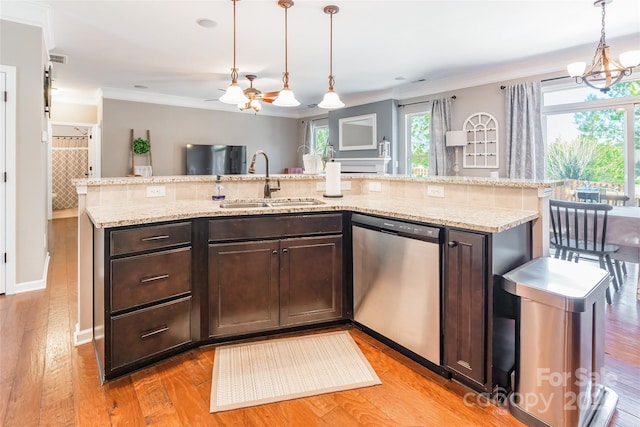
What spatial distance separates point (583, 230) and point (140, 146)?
715 cm

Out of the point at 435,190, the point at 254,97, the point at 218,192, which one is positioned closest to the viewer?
the point at 435,190

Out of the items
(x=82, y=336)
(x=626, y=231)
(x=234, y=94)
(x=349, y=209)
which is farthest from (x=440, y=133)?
(x=82, y=336)

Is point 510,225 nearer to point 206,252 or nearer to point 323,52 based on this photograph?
point 206,252

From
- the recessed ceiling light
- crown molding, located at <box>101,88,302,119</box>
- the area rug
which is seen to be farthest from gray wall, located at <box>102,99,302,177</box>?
the area rug

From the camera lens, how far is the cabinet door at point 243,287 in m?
2.18

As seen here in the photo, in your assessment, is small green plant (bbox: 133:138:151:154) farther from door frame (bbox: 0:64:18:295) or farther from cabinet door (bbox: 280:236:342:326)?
cabinet door (bbox: 280:236:342:326)

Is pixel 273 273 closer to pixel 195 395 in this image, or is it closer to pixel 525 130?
pixel 195 395

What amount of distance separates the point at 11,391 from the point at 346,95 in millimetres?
6634

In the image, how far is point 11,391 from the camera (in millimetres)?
1772

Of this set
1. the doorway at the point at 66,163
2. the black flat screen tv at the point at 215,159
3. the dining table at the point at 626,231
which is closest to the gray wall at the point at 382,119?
the black flat screen tv at the point at 215,159

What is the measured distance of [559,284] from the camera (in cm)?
159

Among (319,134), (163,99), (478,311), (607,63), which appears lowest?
(478,311)

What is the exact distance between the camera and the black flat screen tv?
7507 millimetres

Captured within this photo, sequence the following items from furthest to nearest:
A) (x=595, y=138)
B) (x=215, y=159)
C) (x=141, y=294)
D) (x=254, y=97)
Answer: (x=215, y=159) → (x=254, y=97) → (x=595, y=138) → (x=141, y=294)
